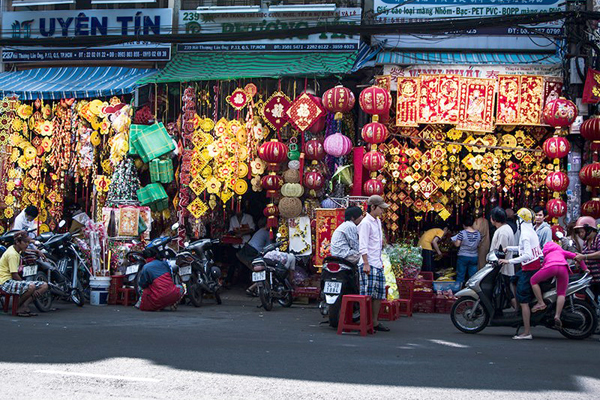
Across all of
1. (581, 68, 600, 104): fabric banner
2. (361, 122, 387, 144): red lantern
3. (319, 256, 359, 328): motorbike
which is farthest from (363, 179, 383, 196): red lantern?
(581, 68, 600, 104): fabric banner

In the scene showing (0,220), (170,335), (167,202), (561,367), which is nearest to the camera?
(561,367)

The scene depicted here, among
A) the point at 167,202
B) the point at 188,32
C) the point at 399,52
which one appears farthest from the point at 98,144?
the point at 399,52

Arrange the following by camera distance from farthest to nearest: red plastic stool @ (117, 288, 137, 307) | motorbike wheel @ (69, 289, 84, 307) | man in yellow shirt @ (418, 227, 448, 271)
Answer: man in yellow shirt @ (418, 227, 448, 271)
red plastic stool @ (117, 288, 137, 307)
motorbike wheel @ (69, 289, 84, 307)

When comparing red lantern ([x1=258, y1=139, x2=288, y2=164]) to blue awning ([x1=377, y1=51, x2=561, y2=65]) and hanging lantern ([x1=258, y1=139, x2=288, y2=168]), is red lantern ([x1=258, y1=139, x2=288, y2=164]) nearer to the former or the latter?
hanging lantern ([x1=258, y1=139, x2=288, y2=168])

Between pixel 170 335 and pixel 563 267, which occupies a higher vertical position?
pixel 563 267

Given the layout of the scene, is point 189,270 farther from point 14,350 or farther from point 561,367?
point 561,367

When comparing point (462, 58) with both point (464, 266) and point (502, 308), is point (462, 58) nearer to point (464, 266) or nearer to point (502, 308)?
point (464, 266)

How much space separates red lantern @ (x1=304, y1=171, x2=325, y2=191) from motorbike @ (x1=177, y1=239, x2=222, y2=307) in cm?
194

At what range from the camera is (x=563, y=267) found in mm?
9539

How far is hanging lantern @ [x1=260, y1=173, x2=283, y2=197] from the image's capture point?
14109 millimetres

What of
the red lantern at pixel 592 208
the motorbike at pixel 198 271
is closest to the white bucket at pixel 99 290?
the motorbike at pixel 198 271

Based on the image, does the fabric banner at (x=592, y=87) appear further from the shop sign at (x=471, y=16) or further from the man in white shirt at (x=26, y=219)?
the man in white shirt at (x=26, y=219)

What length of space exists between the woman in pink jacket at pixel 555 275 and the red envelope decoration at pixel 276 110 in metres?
5.97

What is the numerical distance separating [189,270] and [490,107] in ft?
19.0
